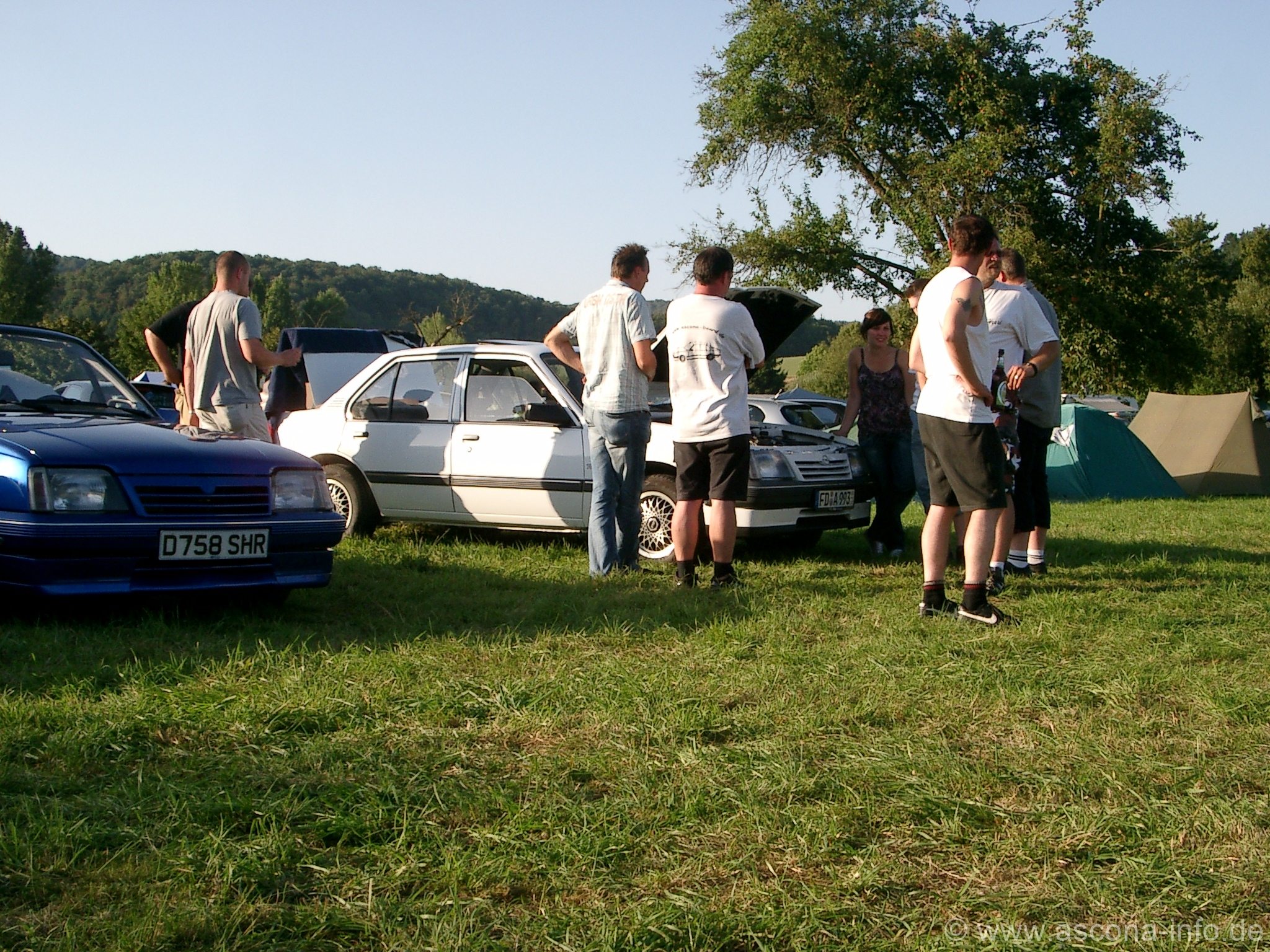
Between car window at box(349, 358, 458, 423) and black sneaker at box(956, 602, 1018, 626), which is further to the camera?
car window at box(349, 358, 458, 423)

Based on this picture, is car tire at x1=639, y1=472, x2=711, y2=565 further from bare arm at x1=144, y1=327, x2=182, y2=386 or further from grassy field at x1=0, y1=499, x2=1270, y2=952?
bare arm at x1=144, y1=327, x2=182, y2=386

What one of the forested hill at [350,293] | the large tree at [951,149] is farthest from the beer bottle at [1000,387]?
the forested hill at [350,293]

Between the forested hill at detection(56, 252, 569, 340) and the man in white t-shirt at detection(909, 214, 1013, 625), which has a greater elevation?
the forested hill at detection(56, 252, 569, 340)

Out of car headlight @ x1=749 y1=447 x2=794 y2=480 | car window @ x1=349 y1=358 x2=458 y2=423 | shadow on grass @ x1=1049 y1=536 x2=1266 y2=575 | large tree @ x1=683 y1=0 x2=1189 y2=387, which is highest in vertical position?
large tree @ x1=683 y1=0 x2=1189 y2=387

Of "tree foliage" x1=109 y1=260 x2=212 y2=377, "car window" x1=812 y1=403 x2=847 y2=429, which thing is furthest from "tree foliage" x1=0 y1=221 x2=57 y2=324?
"car window" x1=812 y1=403 x2=847 y2=429

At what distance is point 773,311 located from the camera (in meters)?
8.76

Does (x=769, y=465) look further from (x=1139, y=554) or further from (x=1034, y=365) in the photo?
(x=1139, y=554)

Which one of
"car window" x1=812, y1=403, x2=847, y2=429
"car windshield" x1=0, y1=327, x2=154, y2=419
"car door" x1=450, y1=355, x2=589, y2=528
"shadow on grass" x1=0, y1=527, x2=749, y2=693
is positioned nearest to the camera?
"shadow on grass" x1=0, y1=527, x2=749, y2=693

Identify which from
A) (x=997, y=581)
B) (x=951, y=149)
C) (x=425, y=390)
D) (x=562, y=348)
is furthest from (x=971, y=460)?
(x=951, y=149)

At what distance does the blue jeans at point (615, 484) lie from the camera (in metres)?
6.67

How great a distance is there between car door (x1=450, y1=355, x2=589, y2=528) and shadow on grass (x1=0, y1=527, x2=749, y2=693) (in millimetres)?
751

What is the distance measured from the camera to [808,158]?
2631cm

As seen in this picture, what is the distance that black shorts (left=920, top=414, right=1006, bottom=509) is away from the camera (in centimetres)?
532

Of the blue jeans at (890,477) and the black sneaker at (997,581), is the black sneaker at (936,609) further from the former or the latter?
the blue jeans at (890,477)
